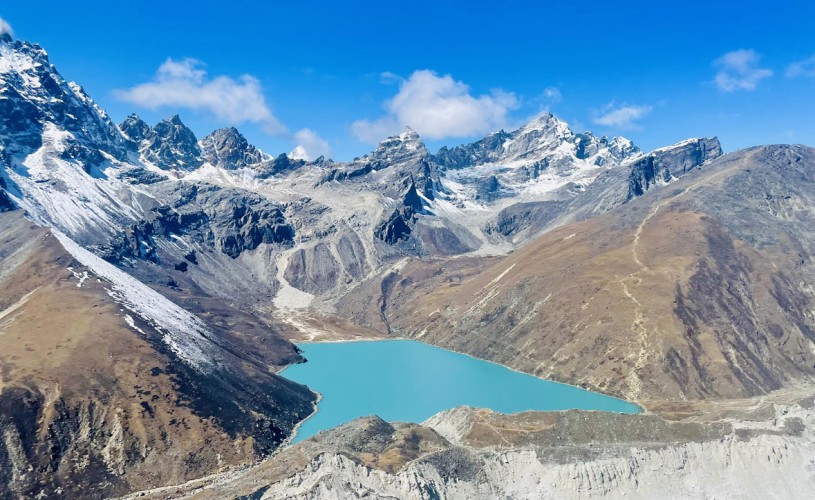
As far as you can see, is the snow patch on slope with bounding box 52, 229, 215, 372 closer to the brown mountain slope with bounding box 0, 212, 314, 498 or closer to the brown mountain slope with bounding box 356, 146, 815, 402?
the brown mountain slope with bounding box 0, 212, 314, 498

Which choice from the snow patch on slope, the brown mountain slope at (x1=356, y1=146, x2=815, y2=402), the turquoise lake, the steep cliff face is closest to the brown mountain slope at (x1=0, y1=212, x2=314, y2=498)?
the snow patch on slope

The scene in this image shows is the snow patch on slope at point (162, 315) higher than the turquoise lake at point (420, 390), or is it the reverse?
the snow patch on slope at point (162, 315)

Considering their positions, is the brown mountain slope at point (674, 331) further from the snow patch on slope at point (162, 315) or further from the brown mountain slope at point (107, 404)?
the snow patch on slope at point (162, 315)

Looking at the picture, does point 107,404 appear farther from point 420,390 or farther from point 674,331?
point 674,331

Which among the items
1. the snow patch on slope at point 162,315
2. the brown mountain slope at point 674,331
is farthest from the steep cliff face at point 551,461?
the brown mountain slope at point 674,331

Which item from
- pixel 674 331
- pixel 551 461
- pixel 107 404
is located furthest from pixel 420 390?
pixel 107 404

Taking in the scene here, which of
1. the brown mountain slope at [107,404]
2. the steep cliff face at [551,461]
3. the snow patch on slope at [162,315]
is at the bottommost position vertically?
the steep cliff face at [551,461]

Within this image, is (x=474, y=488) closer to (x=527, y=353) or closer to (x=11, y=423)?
(x=11, y=423)
